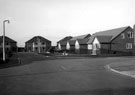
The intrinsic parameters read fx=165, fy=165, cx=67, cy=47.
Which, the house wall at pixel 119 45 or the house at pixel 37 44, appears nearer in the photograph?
the house wall at pixel 119 45

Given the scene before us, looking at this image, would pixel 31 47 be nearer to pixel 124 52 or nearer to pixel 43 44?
pixel 43 44

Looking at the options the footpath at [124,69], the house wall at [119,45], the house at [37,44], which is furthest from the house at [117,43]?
the house at [37,44]

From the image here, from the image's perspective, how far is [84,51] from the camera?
172 feet

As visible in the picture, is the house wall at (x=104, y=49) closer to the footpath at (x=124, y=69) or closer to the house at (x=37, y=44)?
the footpath at (x=124, y=69)

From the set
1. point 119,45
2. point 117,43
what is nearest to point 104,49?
point 117,43

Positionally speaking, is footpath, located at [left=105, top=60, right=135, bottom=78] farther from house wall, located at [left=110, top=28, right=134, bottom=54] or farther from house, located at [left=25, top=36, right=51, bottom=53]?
house, located at [left=25, top=36, right=51, bottom=53]

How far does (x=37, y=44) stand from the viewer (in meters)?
87.6

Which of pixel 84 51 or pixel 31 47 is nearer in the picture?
pixel 84 51

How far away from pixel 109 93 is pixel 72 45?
176 feet

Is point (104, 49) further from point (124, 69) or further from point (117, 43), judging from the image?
point (124, 69)

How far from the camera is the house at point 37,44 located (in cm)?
8675

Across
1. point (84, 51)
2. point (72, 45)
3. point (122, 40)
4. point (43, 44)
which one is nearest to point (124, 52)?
point (122, 40)

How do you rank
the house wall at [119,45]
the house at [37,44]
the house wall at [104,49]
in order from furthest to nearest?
the house at [37,44], the house wall at [119,45], the house wall at [104,49]

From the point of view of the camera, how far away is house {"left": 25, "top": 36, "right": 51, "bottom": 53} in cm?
8675
